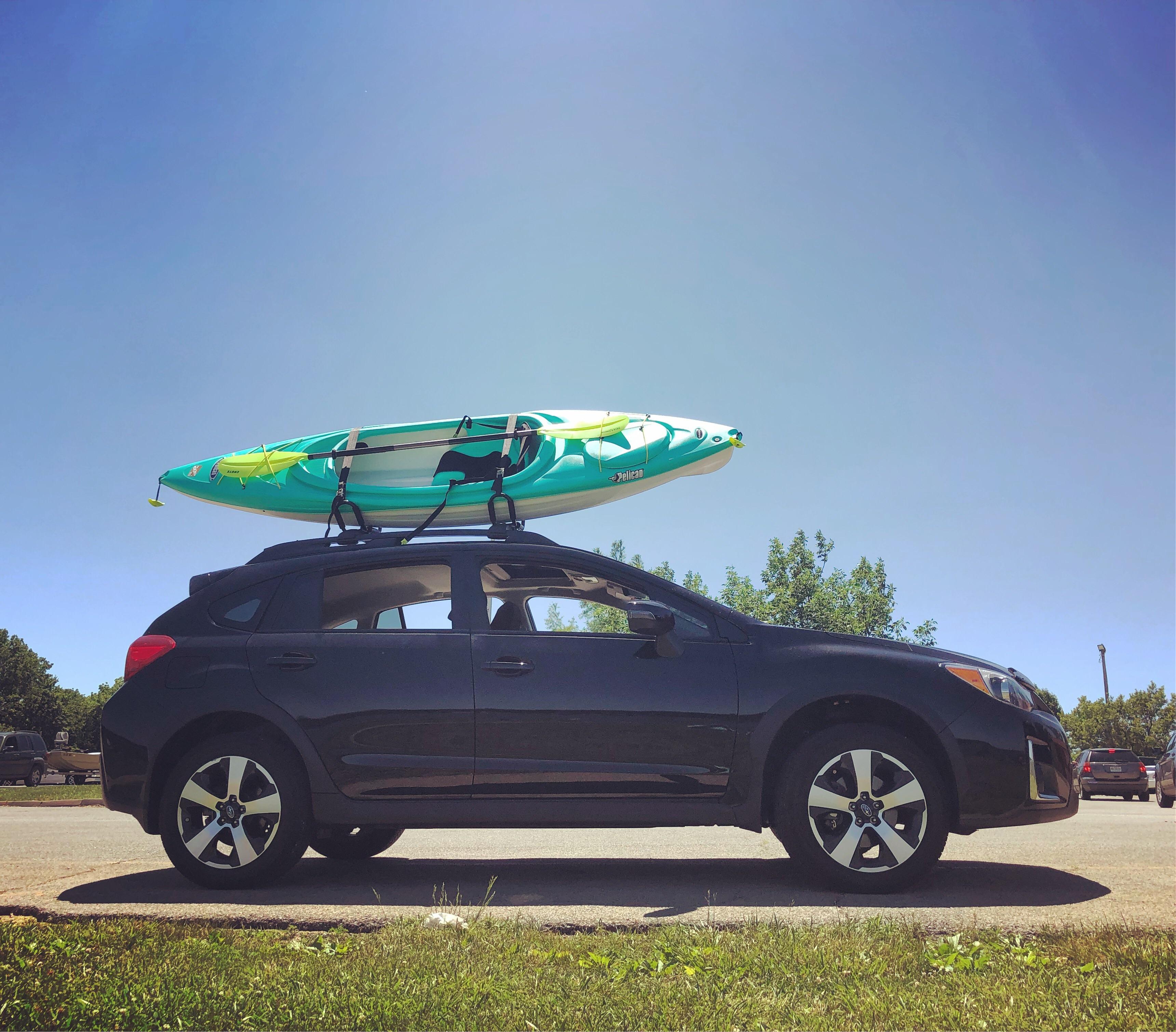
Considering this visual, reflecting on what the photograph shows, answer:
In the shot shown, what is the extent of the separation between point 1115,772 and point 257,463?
24170 mm

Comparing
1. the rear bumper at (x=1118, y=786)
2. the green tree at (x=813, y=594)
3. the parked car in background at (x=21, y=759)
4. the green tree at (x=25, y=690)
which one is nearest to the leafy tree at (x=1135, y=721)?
the green tree at (x=813, y=594)

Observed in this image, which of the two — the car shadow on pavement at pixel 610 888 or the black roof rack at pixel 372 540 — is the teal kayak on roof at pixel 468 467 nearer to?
the black roof rack at pixel 372 540

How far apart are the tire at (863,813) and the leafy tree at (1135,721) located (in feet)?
246

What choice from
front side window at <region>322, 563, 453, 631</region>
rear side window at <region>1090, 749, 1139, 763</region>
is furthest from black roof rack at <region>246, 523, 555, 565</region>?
rear side window at <region>1090, 749, 1139, 763</region>

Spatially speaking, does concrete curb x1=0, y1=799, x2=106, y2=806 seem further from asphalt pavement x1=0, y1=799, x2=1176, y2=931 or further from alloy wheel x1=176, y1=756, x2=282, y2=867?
alloy wheel x1=176, y1=756, x2=282, y2=867

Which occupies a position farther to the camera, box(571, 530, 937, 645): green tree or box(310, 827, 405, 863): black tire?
box(571, 530, 937, 645): green tree

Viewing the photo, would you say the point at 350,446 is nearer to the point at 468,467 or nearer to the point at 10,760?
the point at 468,467

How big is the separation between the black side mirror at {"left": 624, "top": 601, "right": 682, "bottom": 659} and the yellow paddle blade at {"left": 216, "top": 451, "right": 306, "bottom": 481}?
3428 mm

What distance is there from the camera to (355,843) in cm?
578

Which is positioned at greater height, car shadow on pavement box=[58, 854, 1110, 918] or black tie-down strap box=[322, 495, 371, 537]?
black tie-down strap box=[322, 495, 371, 537]

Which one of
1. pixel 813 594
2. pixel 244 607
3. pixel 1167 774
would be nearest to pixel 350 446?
pixel 244 607

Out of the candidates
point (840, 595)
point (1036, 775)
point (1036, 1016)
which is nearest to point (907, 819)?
point (1036, 775)

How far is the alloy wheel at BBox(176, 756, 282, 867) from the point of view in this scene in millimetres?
4652

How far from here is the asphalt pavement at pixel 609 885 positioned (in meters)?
3.91
